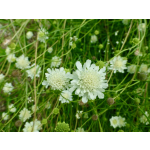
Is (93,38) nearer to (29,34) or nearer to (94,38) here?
(94,38)

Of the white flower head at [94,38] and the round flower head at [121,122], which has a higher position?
the white flower head at [94,38]

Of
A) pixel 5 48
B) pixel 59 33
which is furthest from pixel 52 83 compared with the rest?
pixel 5 48

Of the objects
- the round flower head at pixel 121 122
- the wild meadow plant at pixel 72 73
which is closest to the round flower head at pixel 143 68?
the wild meadow plant at pixel 72 73

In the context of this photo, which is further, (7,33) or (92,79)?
(7,33)

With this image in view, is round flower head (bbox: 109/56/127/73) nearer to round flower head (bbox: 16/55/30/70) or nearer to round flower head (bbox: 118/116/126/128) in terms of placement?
round flower head (bbox: 118/116/126/128)

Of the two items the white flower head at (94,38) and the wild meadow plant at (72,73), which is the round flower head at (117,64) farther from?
the white flower head at (94,38)

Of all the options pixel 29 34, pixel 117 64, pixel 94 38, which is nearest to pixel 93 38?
pixel 94 38

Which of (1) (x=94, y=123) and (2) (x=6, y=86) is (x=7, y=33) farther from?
(1) (x=94, y=123)

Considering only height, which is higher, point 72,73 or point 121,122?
point 72,73
